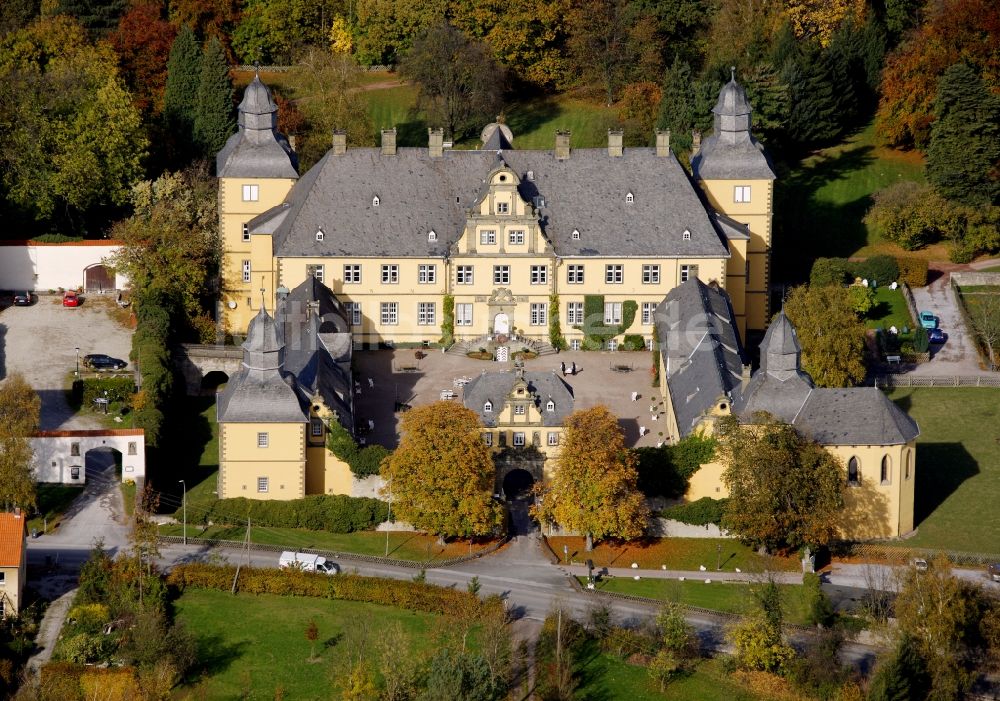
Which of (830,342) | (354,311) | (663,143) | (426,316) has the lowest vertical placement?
(426,316)

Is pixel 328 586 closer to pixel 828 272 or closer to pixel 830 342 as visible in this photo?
pixel 830 342

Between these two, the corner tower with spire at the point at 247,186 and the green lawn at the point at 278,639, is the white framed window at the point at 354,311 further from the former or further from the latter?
the green lawn at the point at 278,639

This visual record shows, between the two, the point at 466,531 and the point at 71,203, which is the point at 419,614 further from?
the point at 71,203

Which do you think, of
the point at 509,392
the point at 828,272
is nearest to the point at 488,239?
the point at 509,392

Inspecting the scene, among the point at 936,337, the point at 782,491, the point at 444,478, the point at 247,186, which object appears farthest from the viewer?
the point at 936,337

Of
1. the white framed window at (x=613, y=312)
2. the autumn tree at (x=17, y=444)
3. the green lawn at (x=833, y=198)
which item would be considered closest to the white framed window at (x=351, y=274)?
the white framed window at (x=613, y=312)

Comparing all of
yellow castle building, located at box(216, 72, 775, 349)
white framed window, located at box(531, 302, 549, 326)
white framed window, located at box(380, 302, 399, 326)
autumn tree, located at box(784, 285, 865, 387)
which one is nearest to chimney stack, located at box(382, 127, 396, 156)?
yellow castle building, located at box(216, 72, 775, 349)

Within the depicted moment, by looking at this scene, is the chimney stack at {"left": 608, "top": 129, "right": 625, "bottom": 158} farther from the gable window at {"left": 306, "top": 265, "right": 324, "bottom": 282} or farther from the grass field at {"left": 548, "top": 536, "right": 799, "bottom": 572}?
the grass field at {"left": 548, "top": 536, "right": 799, "bottom": 572}
